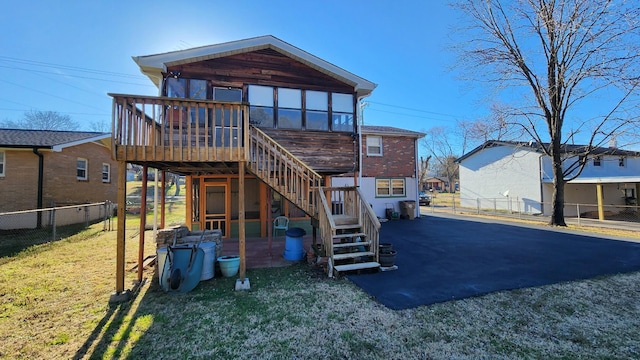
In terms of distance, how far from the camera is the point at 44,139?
11883 millimetres

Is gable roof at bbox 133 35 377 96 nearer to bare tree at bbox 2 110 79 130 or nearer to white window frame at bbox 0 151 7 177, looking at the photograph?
white window frame at bbox 0 151 7 177

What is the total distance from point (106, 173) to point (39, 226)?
5329mm

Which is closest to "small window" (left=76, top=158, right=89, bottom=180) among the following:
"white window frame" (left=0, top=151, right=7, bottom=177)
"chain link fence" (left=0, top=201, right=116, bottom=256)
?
"chain link fence" (left=0, top=201, right=116, bottom=256)

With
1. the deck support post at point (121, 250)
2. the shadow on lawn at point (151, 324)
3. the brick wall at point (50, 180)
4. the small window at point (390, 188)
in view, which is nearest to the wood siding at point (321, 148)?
the deck support post at point (121, 250)

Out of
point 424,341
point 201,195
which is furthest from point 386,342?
point 201,195

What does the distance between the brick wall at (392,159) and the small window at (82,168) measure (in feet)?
49.0

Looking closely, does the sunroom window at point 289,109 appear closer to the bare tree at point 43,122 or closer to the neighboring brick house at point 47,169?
the neighboring brick house at point 47,169

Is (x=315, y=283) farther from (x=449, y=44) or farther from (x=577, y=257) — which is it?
(x=449, y=44)

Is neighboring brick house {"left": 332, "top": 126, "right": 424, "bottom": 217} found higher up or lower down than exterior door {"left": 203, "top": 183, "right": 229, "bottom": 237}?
higher up

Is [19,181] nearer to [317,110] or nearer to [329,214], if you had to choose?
[317,110]

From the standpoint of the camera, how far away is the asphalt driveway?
191 inches

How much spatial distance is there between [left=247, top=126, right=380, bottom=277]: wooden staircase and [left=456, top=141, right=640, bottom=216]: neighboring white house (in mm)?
15535

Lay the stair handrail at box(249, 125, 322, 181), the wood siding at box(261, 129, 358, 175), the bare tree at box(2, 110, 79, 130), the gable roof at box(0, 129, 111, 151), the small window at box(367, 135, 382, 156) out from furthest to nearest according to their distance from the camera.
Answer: the bare tree at box(2, 110, 79, 130)
the small window at box(367, 135, 382, 156)
the gable roof at box(0, 129, 111, 151)
the wood siding at box(261, 129, 358, 175)
the stair handrail at box(249, 125, 322, 181)

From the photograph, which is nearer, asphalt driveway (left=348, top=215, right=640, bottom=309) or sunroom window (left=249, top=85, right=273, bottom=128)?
asphalt driveway (left=348, top=215, right=640, bottom=309)
